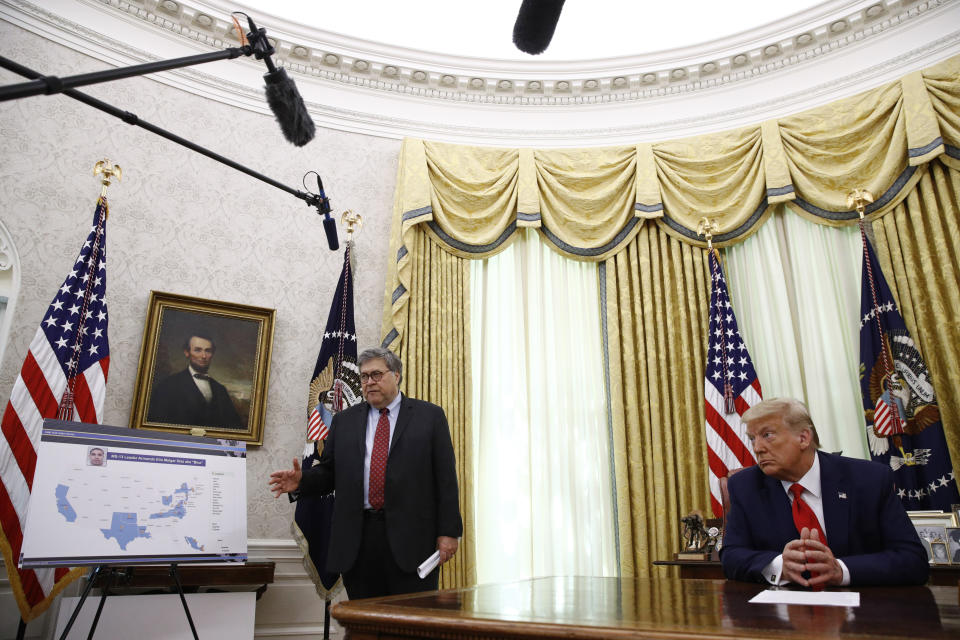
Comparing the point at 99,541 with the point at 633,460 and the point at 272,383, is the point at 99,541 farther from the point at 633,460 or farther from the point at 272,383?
the point at 633,460

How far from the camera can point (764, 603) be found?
130 cm

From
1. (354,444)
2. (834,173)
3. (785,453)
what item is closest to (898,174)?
(834,173)

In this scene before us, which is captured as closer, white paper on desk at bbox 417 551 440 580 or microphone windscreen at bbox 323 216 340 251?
white paper on desk at bbox 417 551 440 580

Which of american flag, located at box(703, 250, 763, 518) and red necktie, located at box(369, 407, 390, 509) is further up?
american flag, located at box(703, 250, 763, 518)

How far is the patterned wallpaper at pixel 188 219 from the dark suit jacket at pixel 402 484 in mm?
1717

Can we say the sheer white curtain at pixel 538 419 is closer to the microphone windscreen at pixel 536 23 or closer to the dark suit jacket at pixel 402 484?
the dark suit jacket at pixel 402 484

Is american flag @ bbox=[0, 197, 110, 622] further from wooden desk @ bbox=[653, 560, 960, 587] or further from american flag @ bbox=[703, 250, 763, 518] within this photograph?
american flag @ bbox=[703, 250, 763, 518]

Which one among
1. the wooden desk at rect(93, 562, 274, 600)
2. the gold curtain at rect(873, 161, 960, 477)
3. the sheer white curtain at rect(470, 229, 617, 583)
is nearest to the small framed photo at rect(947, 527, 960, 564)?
the gold curtain at rect(873, 161, 960, 477)

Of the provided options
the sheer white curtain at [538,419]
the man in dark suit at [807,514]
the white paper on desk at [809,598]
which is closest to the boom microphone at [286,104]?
the man in dark suit at [807,514]

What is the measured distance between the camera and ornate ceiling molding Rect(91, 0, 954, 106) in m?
5.25

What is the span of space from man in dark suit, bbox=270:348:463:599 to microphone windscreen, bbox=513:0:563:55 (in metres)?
1.74

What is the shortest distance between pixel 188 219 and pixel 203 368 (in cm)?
116

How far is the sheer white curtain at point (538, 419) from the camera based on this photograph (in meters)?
4.93

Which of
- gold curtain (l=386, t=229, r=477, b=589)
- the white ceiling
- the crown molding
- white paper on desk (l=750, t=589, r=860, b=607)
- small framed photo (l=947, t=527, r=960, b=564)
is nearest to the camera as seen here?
white paper on desk (l=750, t=589, r=860, b=607)
